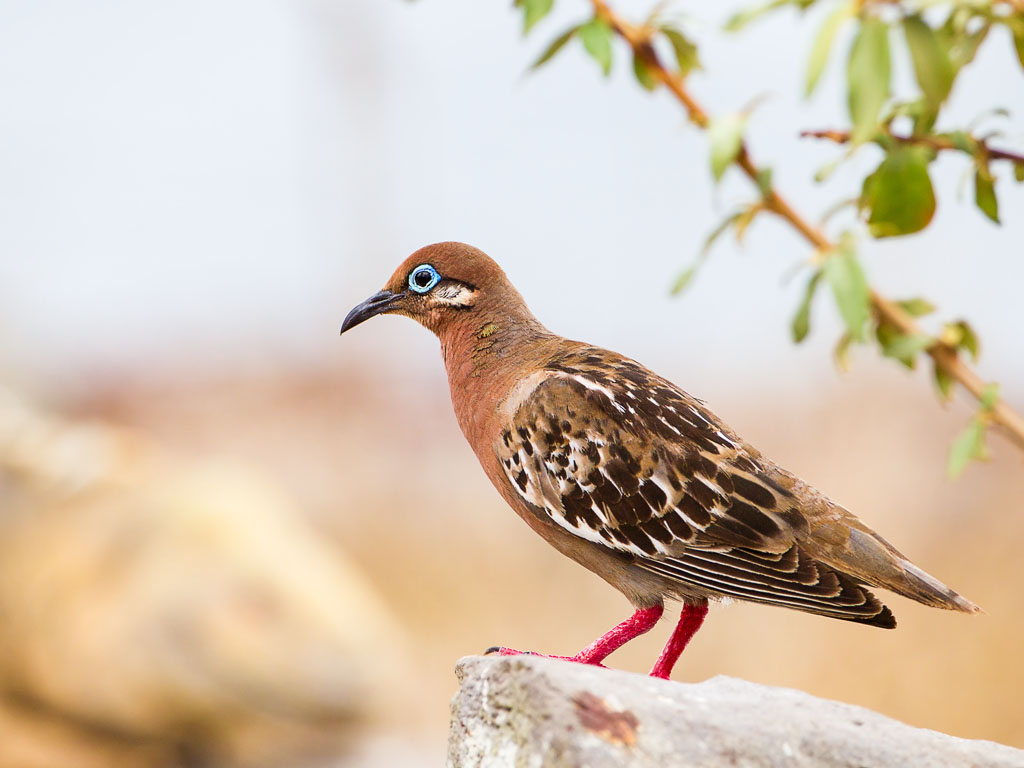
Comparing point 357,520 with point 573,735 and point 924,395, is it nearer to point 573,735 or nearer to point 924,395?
point 924,395

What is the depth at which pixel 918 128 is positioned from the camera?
303cm

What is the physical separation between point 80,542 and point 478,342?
7846 millimetres

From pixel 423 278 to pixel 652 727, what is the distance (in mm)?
2065

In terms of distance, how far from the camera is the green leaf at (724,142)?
2912mm

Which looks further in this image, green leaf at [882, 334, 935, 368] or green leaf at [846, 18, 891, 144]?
A: green leaf at [882, 334, 935, 368]

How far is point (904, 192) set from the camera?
282cm

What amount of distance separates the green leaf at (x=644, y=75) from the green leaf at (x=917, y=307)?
1.04 m

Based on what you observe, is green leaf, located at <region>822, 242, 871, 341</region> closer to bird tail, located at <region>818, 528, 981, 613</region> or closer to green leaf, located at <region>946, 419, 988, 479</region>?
green leaf, located at <region>946, 419, 988, 479</region>

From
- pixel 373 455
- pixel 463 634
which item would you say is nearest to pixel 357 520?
pixel 373 455

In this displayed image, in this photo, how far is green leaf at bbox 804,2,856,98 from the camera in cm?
227

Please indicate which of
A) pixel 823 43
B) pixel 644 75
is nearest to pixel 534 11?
pixel 644 75

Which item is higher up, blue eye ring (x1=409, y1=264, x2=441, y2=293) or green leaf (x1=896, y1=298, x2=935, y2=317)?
blue eye ring (x1=409, y1=264, x2=441, y2=293)

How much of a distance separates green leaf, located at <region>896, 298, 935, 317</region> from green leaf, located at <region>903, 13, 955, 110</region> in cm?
135

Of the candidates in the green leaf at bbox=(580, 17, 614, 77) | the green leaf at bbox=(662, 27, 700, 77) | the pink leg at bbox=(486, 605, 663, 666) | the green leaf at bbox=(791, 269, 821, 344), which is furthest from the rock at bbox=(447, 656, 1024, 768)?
the green leaf at bbox=(662, 27, 700, 77)
